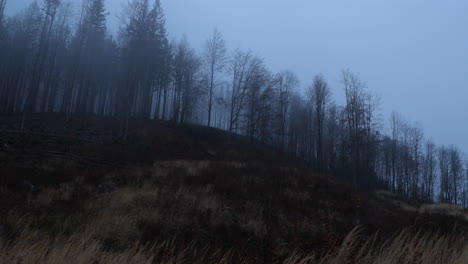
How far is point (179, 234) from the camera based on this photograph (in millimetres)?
6191

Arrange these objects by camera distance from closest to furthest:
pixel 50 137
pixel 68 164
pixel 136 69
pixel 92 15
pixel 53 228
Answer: pixel 53 228, pixel 68 164, pixel 50 137, pixel 136 69, pixel 92 15

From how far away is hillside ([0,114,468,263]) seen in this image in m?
4.50

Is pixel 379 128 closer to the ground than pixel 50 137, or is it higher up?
higher up

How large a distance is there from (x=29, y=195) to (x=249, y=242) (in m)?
7.18

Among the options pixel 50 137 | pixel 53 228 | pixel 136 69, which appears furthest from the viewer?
pixel 136 69

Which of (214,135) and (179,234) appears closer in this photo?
(179,234)

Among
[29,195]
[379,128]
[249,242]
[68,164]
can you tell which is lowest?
→ [249,242]

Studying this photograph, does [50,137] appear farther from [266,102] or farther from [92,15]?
[266,102]

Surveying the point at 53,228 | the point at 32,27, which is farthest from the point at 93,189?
the point at 32,27

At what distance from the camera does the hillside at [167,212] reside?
450 cm

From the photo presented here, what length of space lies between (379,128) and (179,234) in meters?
27.1

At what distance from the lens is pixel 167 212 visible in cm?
718

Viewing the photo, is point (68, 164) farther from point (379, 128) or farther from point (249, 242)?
point (379, 128)

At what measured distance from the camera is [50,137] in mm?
17172
